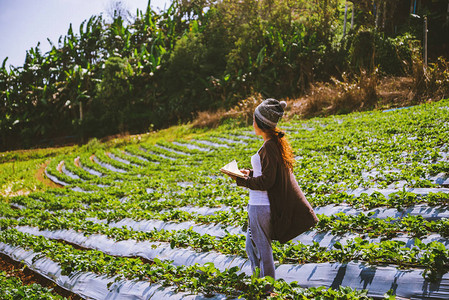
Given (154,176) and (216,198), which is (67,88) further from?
(216,198)

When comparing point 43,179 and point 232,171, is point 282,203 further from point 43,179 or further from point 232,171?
point 43,179

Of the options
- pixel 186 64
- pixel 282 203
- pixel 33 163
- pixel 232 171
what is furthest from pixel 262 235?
pixel 186 64

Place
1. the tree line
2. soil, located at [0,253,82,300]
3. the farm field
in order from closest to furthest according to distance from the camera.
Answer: the farm field, soil, located at [0,253,82,300], the tree line

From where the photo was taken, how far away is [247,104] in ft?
59.3

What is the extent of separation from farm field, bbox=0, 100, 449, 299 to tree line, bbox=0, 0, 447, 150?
9.84 metres

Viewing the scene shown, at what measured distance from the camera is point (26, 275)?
5.24 m

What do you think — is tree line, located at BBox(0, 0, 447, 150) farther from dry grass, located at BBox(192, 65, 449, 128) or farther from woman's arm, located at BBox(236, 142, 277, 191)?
woman's arm, located at BBox(236, 142, 277, 191)

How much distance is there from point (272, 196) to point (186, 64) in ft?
70.1

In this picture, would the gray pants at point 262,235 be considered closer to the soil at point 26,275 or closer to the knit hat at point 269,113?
the knit hat at point 269,113

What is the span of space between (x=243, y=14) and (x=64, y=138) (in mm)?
14782

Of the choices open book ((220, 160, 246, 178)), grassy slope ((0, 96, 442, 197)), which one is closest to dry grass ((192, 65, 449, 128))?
grassy slope ((0, 96, 442, 197))

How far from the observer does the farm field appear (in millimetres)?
3088

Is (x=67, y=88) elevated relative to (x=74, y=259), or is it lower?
elevated

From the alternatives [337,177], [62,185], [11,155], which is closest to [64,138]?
[11,155]
